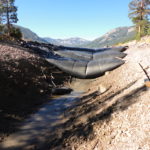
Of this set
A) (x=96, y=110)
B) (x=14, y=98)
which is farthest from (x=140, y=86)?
(x=14, y=98)

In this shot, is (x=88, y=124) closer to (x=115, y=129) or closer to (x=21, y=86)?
(x=115, y=129)

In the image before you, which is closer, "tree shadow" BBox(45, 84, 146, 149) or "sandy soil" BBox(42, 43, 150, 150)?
"sandy soil" BBox(42, 43, 150, 150)

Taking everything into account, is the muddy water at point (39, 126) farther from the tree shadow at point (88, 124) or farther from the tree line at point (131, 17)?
the tree line at point (131, 17)

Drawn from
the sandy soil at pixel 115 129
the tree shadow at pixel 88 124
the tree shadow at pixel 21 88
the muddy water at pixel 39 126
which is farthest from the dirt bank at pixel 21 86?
the sandy soil at pixel 115 129

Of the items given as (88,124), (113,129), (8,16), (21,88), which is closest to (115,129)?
(113,129)

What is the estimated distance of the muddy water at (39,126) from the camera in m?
4.80

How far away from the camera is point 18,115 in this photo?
655 cm

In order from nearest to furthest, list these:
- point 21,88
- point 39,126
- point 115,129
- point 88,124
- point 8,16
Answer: point 115,129 < point 88,124 < point 39,126 < point 21,88 < point 8,16

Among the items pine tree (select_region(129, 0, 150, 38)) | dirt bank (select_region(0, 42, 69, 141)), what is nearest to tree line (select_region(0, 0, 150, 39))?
pine tree (select_region(129, 0, 150, 38))

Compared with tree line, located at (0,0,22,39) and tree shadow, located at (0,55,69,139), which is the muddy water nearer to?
tree shadow, located at (0,55,69,139)

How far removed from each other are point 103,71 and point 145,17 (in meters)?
36.1

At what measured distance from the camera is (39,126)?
579 centimetres

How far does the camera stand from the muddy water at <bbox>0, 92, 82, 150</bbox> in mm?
→ 4805

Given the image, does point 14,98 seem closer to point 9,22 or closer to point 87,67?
point 87,67
